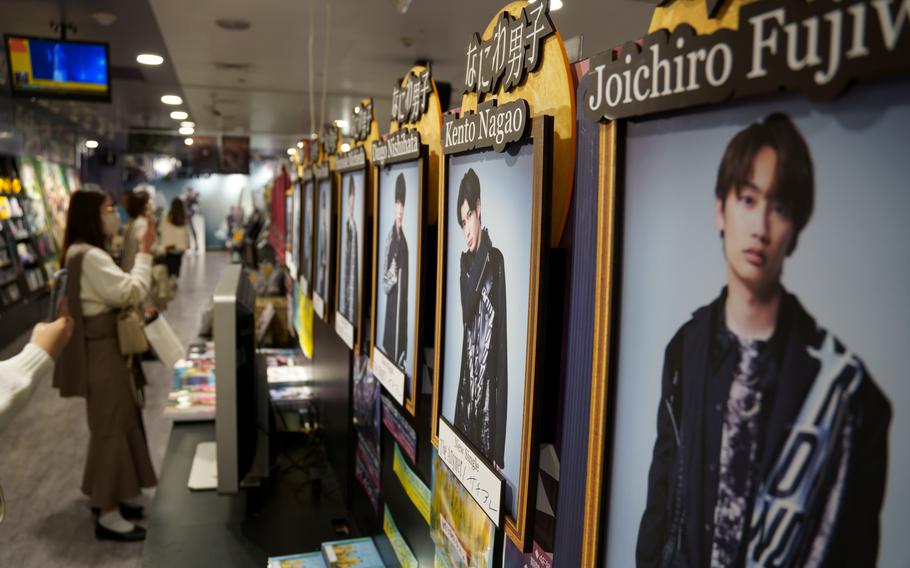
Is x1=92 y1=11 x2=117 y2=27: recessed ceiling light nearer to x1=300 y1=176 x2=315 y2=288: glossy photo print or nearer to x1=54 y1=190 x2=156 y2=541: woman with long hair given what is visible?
x1=54 y1=190 x2=156 y2=541: woman with long hair

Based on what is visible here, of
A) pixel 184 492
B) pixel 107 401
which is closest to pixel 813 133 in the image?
pixel 184 492

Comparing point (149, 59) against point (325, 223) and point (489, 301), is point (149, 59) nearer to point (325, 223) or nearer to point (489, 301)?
point (325, 223)

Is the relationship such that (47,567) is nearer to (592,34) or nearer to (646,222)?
(646,222)

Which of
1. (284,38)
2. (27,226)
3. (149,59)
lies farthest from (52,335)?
(27,226)

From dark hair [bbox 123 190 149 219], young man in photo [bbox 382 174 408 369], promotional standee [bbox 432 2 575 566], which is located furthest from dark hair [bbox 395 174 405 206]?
dark hair [bbox 123 190 149 219]

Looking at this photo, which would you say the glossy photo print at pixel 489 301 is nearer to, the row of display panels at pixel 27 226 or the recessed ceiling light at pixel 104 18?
the recessed ceiling light at pixel 104 18

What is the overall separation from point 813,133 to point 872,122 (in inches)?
1.7

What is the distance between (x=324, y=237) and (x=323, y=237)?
0.13 ft

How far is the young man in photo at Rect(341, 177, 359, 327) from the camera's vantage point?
7.04 ft

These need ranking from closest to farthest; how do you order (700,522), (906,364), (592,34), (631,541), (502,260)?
(906,364)
(700,522)
(631,541)
(502,260)
(592,34)

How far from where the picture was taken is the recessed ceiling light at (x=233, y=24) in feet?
19.0

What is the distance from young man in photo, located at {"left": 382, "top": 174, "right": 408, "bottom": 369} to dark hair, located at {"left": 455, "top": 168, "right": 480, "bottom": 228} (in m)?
0.40

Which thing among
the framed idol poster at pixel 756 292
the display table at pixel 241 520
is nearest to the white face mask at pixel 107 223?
the display table at pixel 241 520

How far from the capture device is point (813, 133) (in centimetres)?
49
